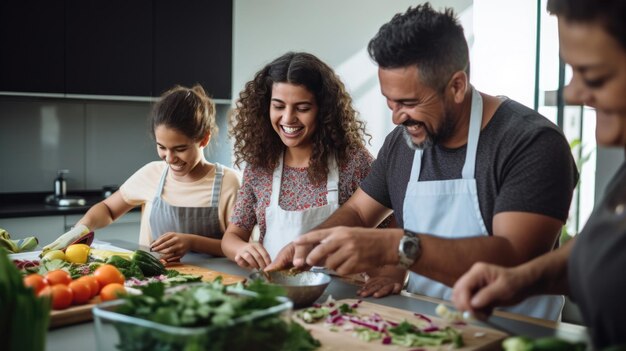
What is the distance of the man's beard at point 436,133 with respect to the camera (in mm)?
1889

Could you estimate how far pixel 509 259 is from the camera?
1641mm

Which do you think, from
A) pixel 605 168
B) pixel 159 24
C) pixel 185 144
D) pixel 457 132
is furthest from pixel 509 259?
pixel 159 24

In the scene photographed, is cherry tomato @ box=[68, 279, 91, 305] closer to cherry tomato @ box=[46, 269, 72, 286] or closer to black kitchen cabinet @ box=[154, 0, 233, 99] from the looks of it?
cherry tomato @ box=[46, 269, 72, 286]

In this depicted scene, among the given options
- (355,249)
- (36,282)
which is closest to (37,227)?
(36,282)

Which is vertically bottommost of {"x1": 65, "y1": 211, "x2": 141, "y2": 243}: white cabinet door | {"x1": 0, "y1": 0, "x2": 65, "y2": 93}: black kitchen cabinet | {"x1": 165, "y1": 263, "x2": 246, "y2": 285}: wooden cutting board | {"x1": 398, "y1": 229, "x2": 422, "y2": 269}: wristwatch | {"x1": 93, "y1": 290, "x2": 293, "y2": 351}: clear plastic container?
{"x1": 65, "y1": 211, "x2": 141, "y2": 243}: white cabinet door

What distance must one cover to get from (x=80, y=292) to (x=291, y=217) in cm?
100

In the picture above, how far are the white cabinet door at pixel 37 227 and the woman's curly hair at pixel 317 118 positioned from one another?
1.82 meters

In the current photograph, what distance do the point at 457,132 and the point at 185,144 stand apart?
122cm

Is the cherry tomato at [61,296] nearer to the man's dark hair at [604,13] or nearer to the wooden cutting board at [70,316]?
the wooden cutting board at [70,316]

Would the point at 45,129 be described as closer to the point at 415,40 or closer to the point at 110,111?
the point at 110,111

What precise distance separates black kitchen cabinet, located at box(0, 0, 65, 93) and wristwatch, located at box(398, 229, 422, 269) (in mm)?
3212

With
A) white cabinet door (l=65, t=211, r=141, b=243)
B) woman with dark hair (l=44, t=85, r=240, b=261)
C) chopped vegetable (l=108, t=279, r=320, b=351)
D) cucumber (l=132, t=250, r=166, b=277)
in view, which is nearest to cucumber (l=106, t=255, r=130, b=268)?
cucumber (l=132, t=250, r=166, b=277)

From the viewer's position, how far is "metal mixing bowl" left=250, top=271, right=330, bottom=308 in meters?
1.59

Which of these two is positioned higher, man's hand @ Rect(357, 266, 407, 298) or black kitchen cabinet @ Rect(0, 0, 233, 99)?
black kitchen cabinet @ Rect(0, 0, 233, 99)
